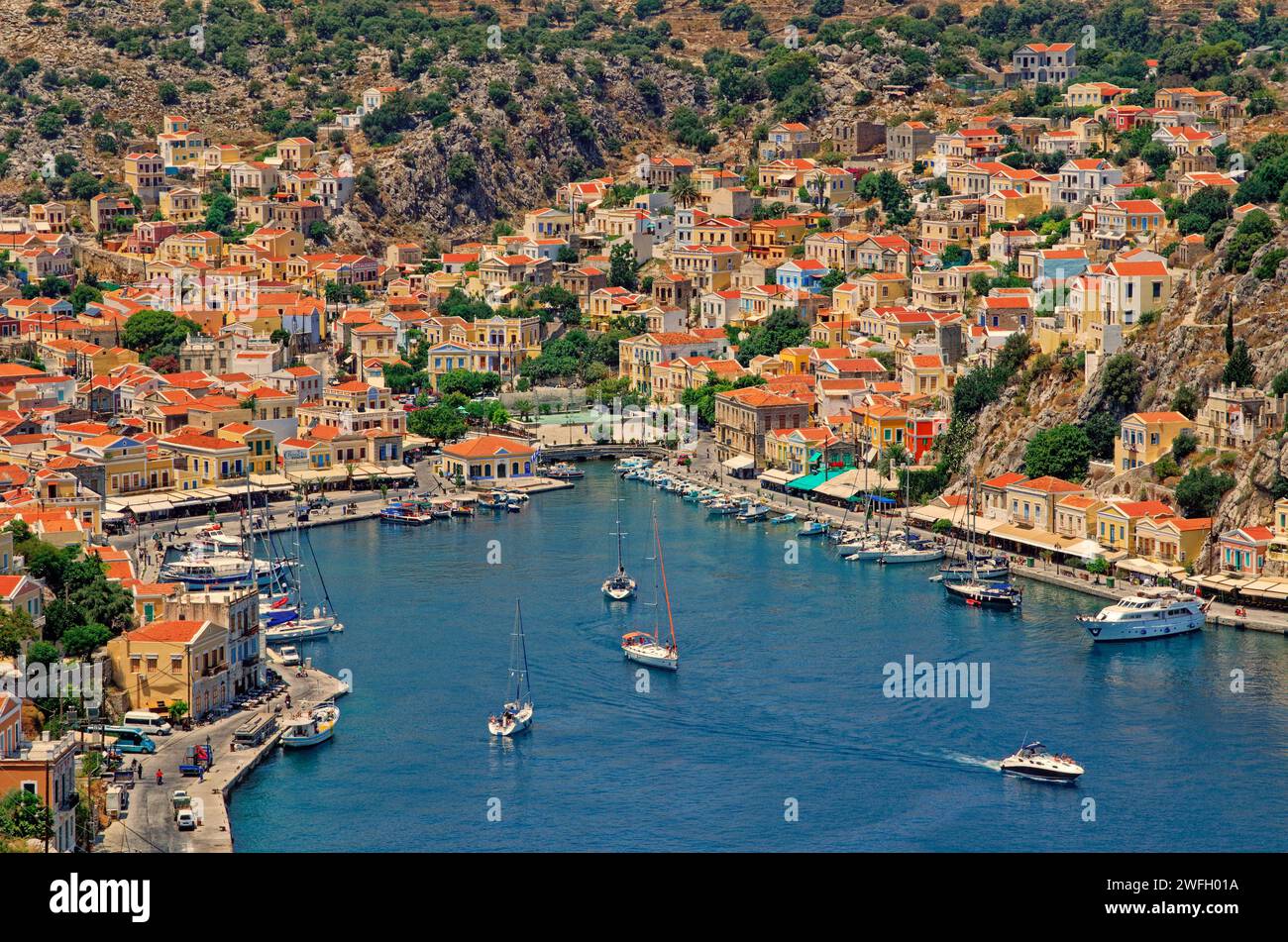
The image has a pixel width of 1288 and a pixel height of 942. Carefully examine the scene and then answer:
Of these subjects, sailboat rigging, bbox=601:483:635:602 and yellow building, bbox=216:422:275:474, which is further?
yellow building, bbox=216:422:275:474

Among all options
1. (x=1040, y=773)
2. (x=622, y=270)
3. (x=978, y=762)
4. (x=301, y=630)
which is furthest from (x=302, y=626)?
(x=622, y=270)

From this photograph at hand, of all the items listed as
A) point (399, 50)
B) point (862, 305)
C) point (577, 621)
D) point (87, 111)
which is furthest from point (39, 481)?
point (399, 50)

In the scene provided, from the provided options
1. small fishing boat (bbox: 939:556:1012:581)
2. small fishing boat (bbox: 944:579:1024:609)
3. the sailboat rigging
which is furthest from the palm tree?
small fishing boat (bbox: 944:579:1024:609)

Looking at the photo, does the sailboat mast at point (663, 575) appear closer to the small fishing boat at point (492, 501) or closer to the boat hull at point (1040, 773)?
the small fishing boat at point (492, 501)

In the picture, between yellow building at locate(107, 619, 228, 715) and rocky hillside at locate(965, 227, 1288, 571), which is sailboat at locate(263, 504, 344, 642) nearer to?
yellow building at locate(107, 619, 228, 715)

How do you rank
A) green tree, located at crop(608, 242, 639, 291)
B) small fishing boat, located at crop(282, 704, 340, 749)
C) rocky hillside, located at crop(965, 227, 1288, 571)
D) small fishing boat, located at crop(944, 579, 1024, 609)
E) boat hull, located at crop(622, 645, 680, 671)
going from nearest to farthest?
small fishing boat, located at crop(282, 704, 340, 749), boat hull, located at crop(622, 645, 680, 671), small fishing boat, located at crop(944, 579, 1024, 609), rocky hillside, located at crop(965, 227, 1288, 571), green tree, located at crop(608, 242, 639, 291)

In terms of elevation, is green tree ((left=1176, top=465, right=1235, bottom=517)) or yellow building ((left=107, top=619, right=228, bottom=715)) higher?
green tree ((left=1176, top=465, right=1235, bottom=517))
